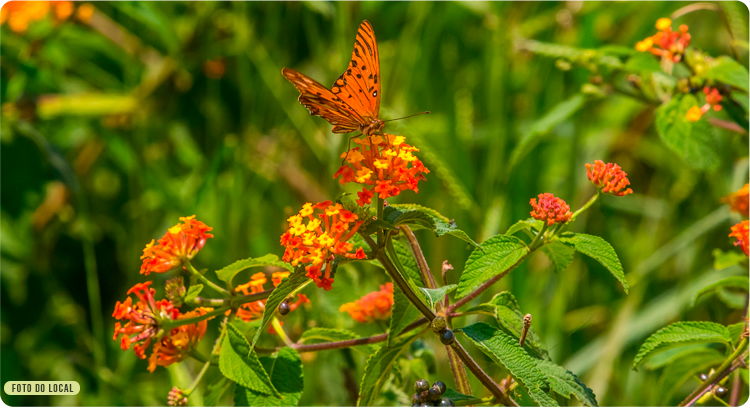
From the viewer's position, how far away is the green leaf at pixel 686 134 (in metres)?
1.03

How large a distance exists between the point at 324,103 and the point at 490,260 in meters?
0.38

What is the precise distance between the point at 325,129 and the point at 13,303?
40.1 inches

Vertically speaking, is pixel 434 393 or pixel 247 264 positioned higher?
pixel 247 264

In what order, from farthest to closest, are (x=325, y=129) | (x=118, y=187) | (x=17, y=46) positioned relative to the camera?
(x=118, y=187)
(x=325, y=129)
(x=17, y=46)

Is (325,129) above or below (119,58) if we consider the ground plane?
below

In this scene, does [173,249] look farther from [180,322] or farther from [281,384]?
[281,384]

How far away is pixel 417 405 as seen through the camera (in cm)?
73

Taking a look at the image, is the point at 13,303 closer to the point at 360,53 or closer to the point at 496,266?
the point at 360,53

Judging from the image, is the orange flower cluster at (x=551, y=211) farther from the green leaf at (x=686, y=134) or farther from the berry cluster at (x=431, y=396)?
the green leaf at (x=686, y=134)

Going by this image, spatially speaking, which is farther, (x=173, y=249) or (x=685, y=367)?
(x=685, y=367)

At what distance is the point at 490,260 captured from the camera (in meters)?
0.71

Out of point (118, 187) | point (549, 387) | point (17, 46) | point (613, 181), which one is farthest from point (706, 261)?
point (17, 46)

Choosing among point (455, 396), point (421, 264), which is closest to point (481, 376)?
point (455, 396)

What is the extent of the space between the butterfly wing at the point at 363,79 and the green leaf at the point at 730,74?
1.78 ft
